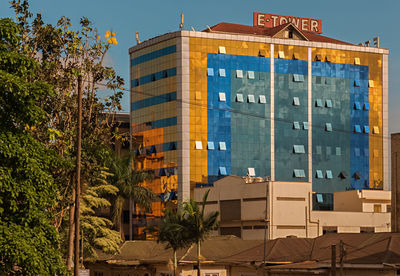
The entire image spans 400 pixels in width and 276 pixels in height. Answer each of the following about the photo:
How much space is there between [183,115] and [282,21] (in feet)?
98.8

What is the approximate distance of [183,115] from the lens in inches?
4737

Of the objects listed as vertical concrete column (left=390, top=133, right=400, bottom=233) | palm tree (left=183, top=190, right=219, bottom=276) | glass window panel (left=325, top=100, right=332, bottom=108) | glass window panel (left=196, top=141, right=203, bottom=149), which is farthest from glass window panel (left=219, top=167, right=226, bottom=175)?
vertical concrete column (left=390, top=133, right=400, bottom=233)

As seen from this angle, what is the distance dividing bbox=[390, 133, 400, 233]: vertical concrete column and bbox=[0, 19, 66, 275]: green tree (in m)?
39.7

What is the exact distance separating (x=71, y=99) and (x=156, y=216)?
72.1m

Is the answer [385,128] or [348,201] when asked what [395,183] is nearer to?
[348,201]

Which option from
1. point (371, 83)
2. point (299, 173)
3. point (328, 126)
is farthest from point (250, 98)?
point (371, 83)

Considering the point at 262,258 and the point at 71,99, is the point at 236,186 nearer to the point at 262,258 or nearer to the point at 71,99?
the point at 262,258

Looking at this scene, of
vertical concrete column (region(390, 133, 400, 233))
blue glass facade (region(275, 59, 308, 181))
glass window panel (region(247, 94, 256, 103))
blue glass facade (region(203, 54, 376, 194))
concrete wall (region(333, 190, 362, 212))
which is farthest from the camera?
blue glass facade (region(275, 59, 308, 181))

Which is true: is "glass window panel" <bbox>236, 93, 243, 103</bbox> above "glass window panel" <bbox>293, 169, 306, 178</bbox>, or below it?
above

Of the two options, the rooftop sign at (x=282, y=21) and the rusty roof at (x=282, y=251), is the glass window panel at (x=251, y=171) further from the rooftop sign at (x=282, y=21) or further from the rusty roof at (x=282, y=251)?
the rusty roof at (x=282, y=251)

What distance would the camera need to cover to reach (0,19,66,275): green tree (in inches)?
1195

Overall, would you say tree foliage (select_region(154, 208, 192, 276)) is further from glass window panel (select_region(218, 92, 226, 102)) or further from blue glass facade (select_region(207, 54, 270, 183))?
glass window panel (select_region(218, 92, 226, 102))

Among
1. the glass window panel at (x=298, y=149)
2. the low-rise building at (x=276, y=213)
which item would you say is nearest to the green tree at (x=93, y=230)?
the low-rise building at (x=276, y=213)

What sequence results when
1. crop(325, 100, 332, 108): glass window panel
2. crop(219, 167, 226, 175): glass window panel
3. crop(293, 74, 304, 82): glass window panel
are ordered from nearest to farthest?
crop(219, 167, 226, 175): glass window panel < crop(293, 74, 304, 82): glass window panel < crop(325, 100, 332, 108): glass window panel
